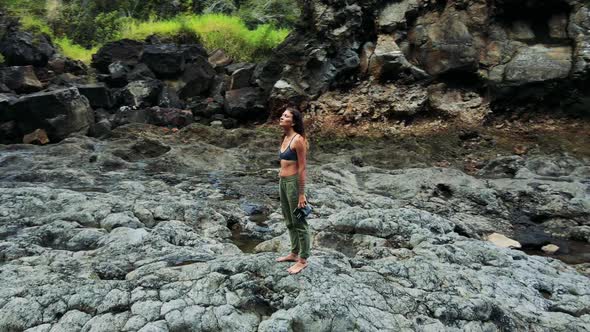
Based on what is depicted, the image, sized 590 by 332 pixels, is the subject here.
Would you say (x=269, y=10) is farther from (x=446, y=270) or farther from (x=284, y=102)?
(x=446, y=270)

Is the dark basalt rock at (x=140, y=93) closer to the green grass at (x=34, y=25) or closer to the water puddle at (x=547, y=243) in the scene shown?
the green grass at (x=34, y=25)

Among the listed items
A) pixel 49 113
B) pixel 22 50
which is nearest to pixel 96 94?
pixel 49 113

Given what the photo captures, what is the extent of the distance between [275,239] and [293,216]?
7.37ft

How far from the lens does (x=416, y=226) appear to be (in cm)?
771

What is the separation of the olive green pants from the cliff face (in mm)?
11435

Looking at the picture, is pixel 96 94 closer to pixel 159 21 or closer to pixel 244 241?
pixel 159 21

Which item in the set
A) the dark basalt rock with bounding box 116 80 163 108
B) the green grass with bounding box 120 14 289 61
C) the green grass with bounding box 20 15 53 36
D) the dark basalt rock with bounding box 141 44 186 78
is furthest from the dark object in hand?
the green grass with bounding box 20 15 53 36

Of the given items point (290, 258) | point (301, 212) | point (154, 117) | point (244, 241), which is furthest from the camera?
point (154, 117)

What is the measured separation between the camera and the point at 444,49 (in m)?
15.2

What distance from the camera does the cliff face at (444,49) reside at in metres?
13.9

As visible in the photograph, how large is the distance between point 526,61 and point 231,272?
12.7m

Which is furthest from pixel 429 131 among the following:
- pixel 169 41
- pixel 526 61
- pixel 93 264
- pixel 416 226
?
pixel 169 41

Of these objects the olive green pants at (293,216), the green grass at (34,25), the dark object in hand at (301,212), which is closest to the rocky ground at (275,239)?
the olive green pants at (293,216)

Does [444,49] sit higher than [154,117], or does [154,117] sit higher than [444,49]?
[444,49]
